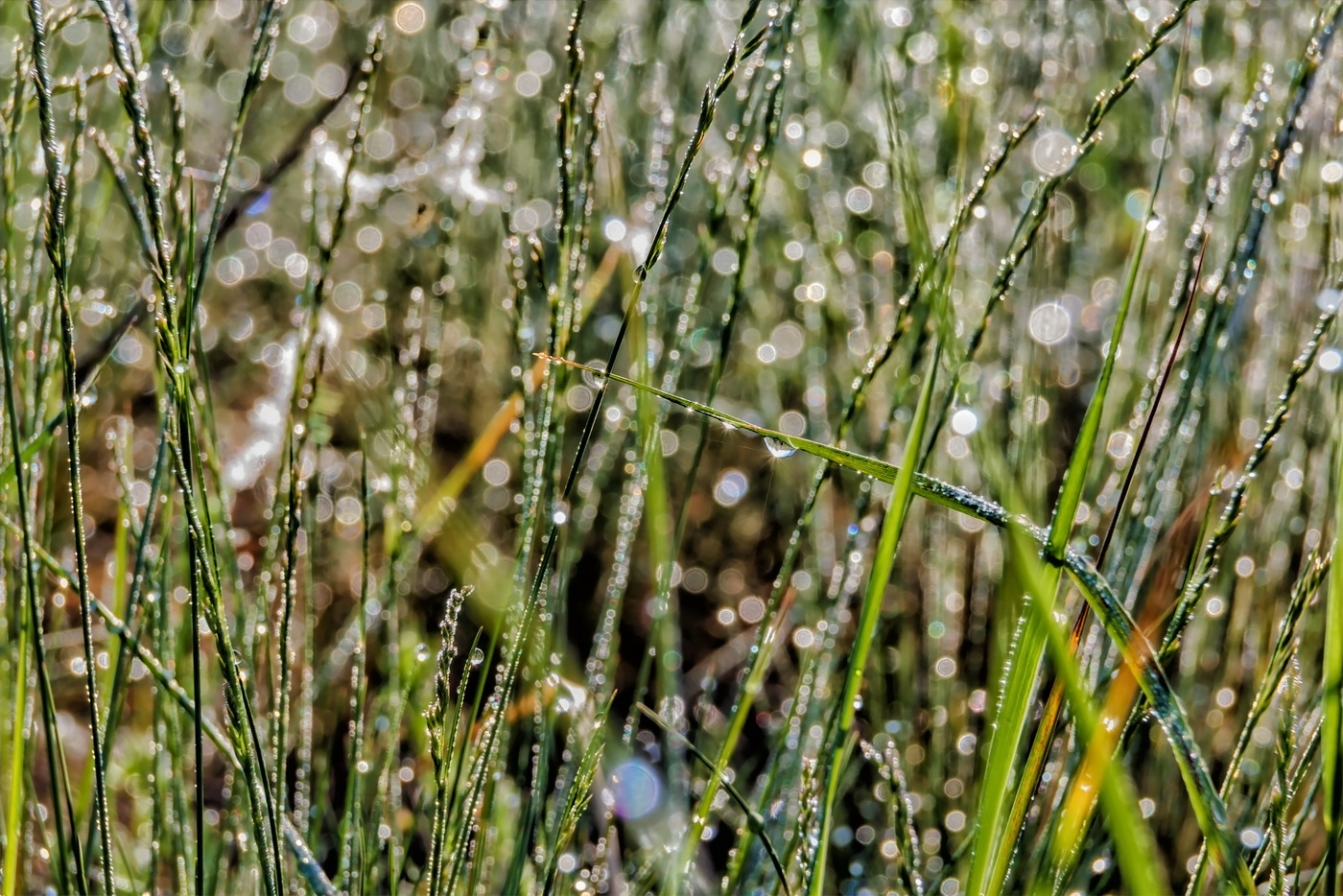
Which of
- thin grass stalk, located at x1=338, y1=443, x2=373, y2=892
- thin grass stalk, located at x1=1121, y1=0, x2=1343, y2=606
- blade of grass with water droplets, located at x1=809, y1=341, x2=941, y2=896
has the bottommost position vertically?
thin grass stalk, located at x1=338, y1=443, x2=373, y2=892

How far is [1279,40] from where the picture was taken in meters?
1.34

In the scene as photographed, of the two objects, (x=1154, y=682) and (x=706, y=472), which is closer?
(x=1154, y=682)

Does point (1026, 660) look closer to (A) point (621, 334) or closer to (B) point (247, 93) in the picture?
(A) point (621, 334)

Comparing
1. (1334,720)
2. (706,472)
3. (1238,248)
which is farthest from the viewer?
(706,472)

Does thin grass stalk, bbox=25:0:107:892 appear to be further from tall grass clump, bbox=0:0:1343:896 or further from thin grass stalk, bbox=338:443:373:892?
thin grass stalk, bbox=338:443:373:892

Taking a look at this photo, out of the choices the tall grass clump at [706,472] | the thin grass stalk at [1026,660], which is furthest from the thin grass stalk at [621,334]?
the thin grass stalk at [1026,660]

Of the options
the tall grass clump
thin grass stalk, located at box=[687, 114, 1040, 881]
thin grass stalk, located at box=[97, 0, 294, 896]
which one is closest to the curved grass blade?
the tall grass clump

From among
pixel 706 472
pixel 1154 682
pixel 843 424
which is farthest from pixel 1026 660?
pixel 706 472

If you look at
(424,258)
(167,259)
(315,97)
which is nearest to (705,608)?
(424,258)

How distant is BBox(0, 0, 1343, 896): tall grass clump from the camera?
1.87 feet

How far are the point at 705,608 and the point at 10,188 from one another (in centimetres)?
108

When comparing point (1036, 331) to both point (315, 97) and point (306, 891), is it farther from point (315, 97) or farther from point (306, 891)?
point (315, 97)

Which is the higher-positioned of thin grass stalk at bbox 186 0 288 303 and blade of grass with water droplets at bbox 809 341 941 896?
thin grass stalk at bbox 186 0 288 303

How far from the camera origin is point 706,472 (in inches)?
68.2
